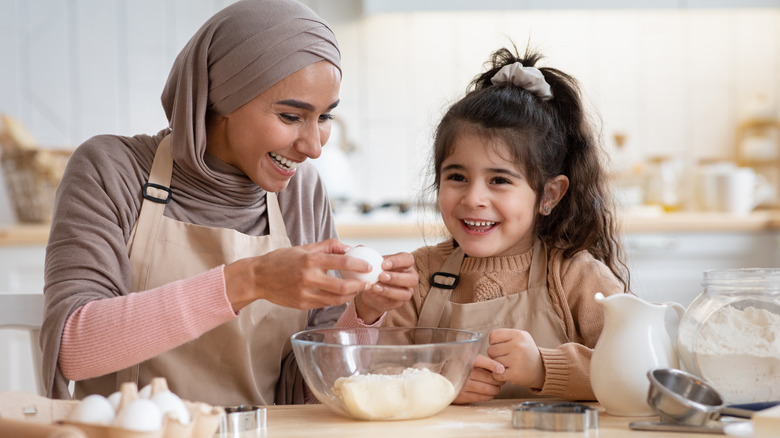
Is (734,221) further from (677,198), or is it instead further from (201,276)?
(201,276)

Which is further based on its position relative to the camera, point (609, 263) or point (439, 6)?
point (439, 6)

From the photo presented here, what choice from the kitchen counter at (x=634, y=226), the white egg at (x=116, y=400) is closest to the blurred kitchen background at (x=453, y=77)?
the kitchen counter at (x=634, y=226)

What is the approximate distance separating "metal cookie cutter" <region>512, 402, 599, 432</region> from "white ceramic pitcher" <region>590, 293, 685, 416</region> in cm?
7

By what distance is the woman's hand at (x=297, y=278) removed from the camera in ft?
3.83

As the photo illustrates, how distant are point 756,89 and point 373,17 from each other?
1.70 m

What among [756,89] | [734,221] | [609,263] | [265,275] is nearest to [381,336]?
[265,275]

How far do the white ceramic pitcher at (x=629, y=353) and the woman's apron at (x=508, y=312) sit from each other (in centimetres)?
34

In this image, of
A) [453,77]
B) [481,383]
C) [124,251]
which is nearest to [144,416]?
[481,383]

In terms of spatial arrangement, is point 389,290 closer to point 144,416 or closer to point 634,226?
point 144,416

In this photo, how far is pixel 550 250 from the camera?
1533mm

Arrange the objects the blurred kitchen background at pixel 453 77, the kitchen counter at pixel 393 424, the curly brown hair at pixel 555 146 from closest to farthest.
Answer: the kitchen counter at pixel 393 424, the curly brown hair at pixel 555 146, the blurred kitchen background at pixel 453 77

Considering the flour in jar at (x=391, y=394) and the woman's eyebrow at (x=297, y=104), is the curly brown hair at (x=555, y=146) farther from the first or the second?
the flour in jar at (x=391, y=394)

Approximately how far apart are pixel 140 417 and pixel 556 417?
474mm

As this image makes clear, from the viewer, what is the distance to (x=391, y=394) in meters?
1.04
